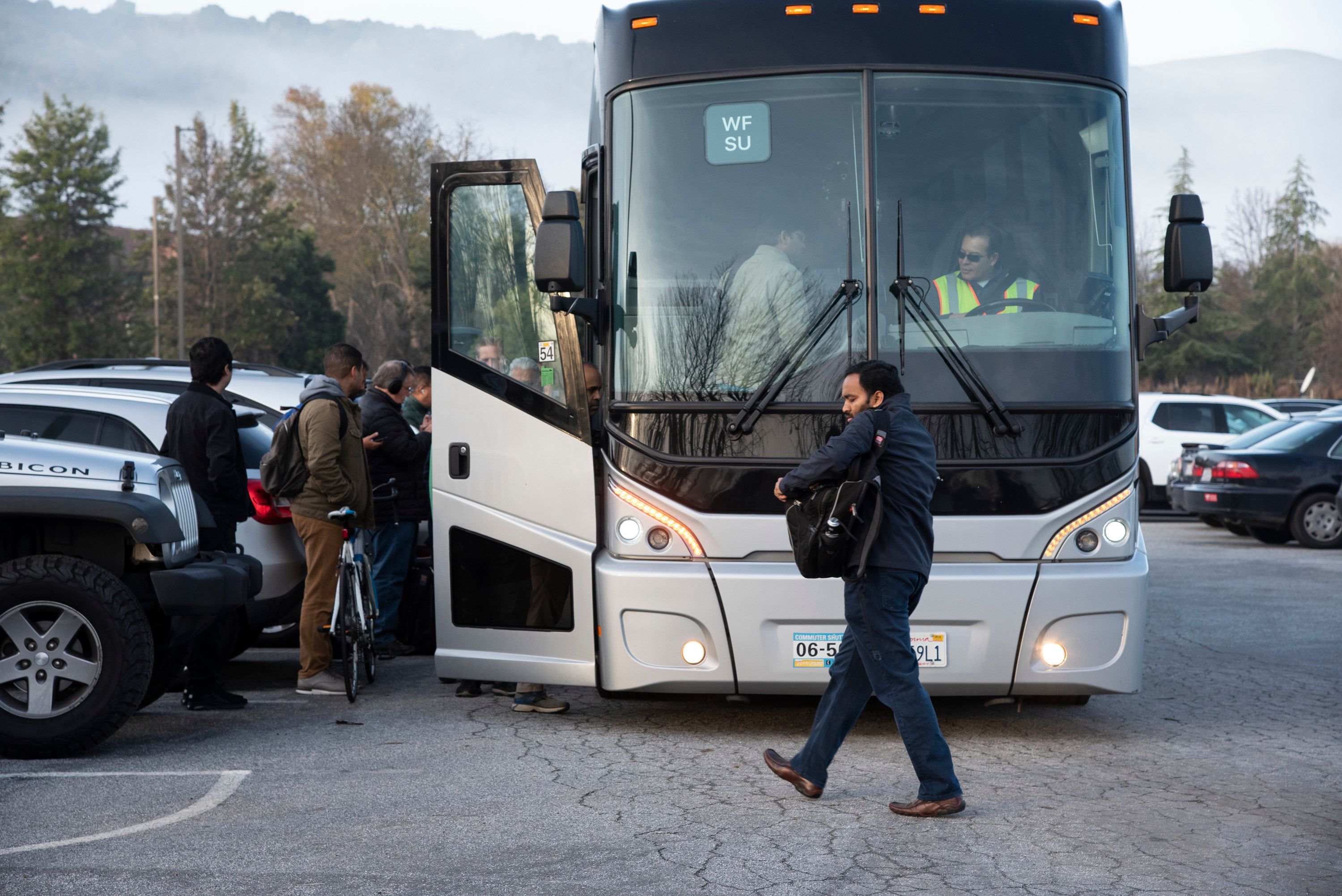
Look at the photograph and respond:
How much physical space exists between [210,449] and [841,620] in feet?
11.2

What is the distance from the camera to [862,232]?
6520mm

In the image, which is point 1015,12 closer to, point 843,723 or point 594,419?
point 594,419

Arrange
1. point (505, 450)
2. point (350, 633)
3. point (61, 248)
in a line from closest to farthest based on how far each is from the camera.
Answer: point (505, 450) < point (350, 633) < point (61, 248)

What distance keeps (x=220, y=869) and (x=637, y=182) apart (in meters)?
3.50

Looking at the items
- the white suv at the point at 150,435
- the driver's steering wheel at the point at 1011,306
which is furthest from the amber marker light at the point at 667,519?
the white suv at the point at 150,435

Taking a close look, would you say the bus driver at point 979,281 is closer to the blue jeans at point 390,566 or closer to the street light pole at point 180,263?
the blue jeans at point 390,566

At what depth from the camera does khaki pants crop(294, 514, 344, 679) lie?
26.1 feet

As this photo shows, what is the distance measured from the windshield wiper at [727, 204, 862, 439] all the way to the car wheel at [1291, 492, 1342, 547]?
12.1 metres

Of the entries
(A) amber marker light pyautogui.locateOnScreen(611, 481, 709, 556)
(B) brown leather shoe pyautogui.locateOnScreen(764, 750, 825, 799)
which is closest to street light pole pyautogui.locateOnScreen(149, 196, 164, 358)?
(A) amber marker light pyautogui.locateOnScreen(611, 481, 709, 556)

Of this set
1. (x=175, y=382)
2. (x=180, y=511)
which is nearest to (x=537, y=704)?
(x=180, y=511)

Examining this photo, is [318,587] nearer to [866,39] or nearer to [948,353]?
[948,353]

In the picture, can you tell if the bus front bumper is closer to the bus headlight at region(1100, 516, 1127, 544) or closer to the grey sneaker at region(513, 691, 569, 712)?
the bus headlight at region(1100, 516, 1127, 544)

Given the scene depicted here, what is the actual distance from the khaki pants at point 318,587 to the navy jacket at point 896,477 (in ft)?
11.3

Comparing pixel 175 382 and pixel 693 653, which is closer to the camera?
pixel 693 653
